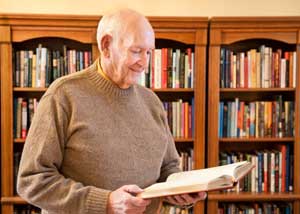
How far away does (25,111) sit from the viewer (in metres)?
2.43

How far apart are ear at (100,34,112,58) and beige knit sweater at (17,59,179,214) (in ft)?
0.22

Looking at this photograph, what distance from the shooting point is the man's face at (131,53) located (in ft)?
3.72

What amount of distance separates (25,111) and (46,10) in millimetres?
678

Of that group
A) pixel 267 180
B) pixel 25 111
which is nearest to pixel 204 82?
pixel 267 180

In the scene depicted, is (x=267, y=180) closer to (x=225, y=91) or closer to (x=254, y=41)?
(x=225, y=91)

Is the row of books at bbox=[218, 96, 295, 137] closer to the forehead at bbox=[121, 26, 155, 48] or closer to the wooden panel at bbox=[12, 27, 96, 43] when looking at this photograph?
the wooden panel at bbox=[12, 27, 96, 43]

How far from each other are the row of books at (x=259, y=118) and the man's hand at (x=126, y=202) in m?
1.56

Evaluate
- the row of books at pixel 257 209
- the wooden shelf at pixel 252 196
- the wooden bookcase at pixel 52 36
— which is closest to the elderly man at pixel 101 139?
the wooden bookcase at pixel 52 36

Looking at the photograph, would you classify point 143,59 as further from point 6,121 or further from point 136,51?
point 6,121

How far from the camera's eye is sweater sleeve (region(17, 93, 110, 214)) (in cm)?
103

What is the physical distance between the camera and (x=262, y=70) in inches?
97.5

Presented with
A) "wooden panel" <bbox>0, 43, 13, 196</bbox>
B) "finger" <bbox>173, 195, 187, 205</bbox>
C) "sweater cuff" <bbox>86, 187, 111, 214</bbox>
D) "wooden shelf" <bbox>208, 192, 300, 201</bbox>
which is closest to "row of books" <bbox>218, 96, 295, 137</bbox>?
"wooden shelf" <bbox>208, 192, 300, 201</bbox>

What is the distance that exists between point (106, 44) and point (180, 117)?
138 centimetres

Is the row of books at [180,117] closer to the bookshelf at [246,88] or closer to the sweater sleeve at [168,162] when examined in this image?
the bookshelf at [246,88]
